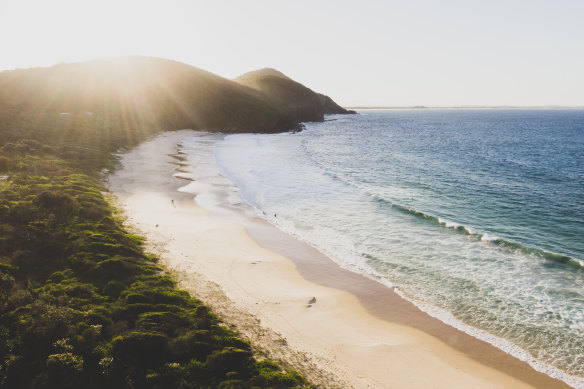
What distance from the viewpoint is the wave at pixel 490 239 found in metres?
17.4

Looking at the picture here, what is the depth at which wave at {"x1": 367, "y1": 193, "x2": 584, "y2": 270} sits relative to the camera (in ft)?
57.0

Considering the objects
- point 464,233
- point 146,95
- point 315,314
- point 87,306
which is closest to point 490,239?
point 464,233

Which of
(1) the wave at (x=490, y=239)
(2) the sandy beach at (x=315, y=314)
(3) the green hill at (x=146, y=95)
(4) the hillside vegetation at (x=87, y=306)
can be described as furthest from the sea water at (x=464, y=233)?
(3) the green hill at (x=146, y=95)

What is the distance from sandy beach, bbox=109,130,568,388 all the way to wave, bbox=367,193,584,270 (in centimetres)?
972

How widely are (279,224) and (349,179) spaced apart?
1681 centimetres

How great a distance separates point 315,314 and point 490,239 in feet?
45.7

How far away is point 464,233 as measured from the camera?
69.9 feet

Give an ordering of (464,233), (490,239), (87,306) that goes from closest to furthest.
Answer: (87,306)
(490,239)
(464,233)

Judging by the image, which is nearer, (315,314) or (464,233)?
(315,314)

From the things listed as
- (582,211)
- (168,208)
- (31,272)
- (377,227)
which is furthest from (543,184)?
(31,272)

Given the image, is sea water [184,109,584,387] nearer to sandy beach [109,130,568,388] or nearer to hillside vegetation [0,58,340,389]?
sandy beach [109,130,568,388]

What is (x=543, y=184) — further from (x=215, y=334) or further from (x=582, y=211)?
(x=215, y=334)

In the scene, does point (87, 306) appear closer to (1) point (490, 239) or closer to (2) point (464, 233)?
(2) point (464, 233)

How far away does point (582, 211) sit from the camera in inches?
987
